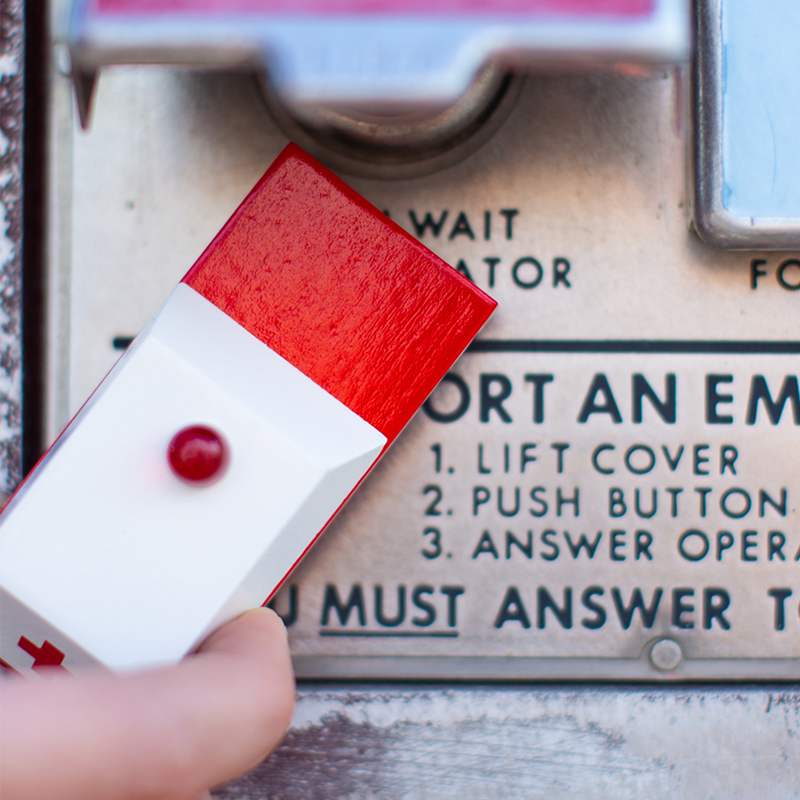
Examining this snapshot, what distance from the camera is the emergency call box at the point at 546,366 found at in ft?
1.78

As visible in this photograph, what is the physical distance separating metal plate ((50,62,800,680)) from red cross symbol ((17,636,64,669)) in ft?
0.63

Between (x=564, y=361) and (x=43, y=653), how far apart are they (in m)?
0.42

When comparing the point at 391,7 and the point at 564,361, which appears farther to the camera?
the point at 564,361

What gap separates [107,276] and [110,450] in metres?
0.18

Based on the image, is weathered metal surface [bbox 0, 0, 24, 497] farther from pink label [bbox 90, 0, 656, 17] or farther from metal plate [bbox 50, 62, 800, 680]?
pink label [bbox 90, 0, 656, 17]

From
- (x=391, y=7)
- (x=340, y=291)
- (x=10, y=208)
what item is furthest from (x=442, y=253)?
(x=10, y=208)

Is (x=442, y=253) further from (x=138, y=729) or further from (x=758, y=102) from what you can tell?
(x=138, y=729)

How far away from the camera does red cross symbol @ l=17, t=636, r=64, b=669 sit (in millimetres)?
420

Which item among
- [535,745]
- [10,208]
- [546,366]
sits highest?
[10,208]

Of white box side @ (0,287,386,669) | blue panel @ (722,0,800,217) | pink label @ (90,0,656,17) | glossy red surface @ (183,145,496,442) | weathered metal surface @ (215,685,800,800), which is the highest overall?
blue panel @ (722,0,800,217)

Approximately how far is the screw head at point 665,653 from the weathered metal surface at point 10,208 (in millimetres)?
531

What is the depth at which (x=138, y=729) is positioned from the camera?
31 cm

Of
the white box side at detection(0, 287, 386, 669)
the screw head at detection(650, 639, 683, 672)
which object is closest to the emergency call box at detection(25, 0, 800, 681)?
the screw head at detection(650, 639, 683, 672)

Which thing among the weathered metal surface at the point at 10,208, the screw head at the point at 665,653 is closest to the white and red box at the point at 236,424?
the weathered metal surface at the point at 10,208
